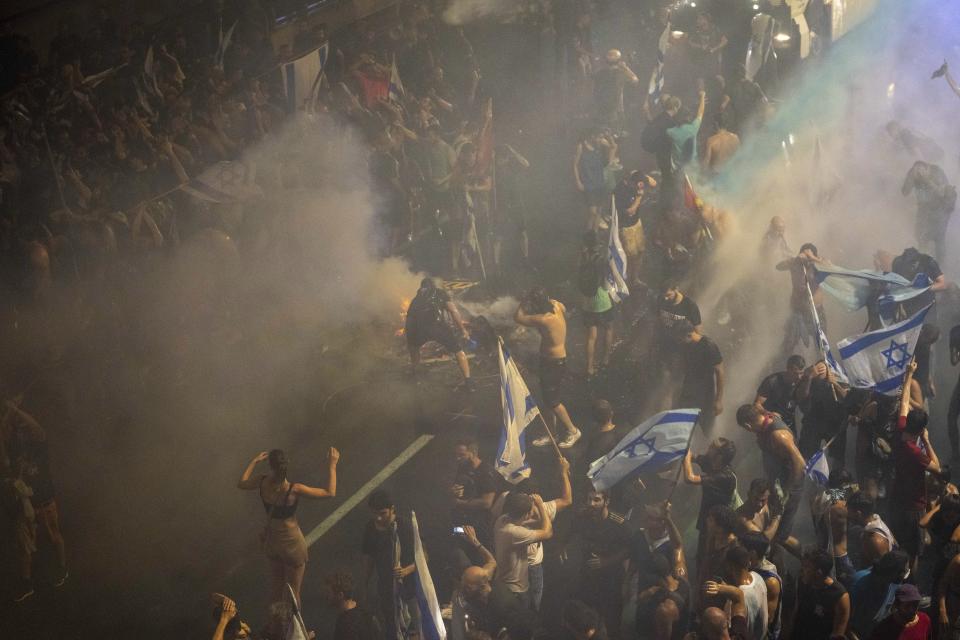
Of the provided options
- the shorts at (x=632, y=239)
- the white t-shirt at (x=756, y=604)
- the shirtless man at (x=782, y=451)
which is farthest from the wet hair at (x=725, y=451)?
the shorts at (x=632, y=239)

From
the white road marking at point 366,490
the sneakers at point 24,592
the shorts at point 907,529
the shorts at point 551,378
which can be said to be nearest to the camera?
the shorts at point 907,529

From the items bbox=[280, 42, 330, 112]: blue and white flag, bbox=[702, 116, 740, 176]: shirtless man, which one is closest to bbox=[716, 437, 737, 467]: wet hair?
bbox=[702, 116, 740, 176]: shirtless man

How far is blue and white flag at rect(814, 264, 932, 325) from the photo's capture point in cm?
1016

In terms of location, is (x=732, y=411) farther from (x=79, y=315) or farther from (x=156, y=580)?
(x=79, y=315)

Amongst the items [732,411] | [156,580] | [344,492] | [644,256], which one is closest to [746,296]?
[644,256]

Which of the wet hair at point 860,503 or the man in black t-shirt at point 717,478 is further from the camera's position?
the man in black t-shirt at point 717,478

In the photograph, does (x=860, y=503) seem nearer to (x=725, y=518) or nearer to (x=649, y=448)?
(x=725, y=518)

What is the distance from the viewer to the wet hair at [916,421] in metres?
8.05

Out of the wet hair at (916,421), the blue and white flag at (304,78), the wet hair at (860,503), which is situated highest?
the blue and white flag at (304,78)

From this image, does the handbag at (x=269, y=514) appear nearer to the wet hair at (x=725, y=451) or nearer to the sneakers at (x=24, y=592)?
the sneakers at (x=24, y=592)

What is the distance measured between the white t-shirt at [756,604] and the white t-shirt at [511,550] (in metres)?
1.76

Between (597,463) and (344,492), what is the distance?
12.4ft

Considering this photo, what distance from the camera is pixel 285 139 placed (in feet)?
48.7

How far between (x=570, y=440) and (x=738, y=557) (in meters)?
4.66
